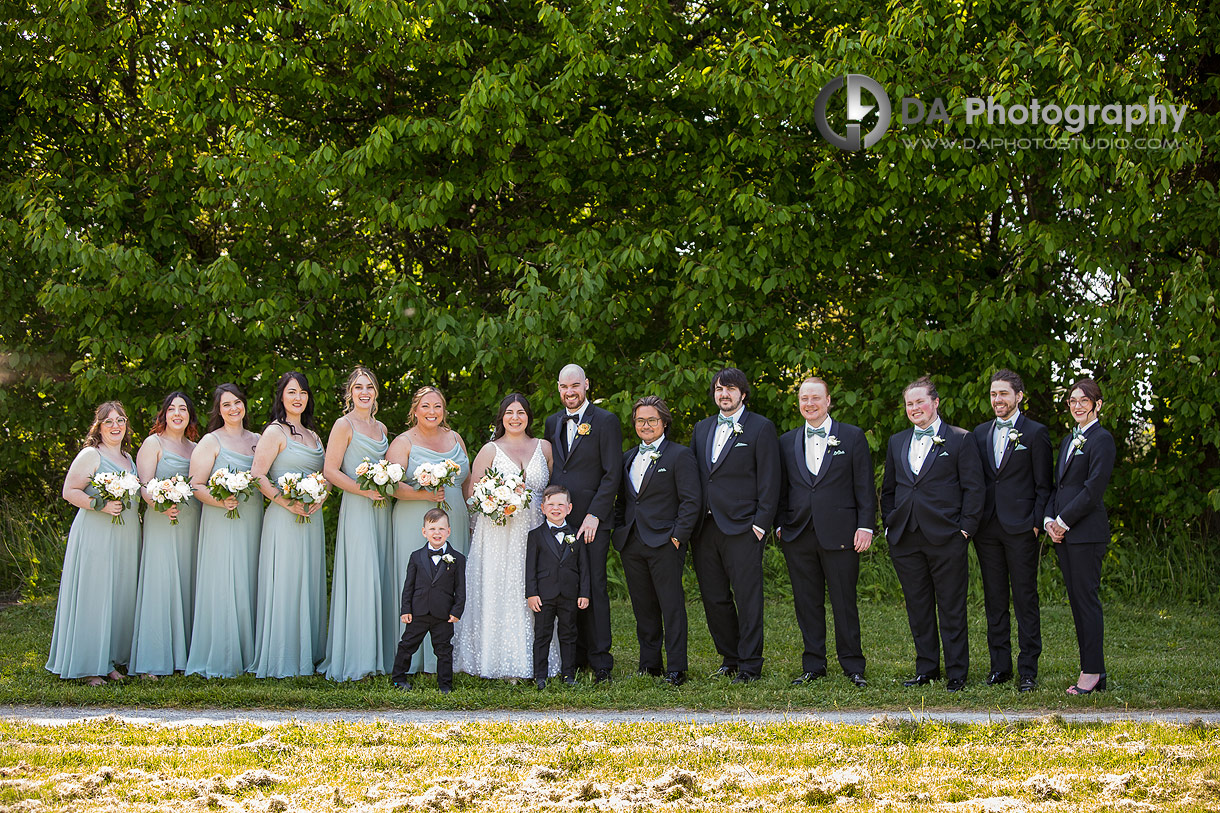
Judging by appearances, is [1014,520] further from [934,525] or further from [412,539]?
[412,539]

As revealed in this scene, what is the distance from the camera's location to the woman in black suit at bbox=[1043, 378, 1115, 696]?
6.89 m

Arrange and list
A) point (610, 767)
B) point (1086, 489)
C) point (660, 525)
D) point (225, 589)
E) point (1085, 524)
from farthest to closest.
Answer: point (225, 589) < point (660, 525) < point (1085, 524) < point (1086, 489) < point (610, 767)

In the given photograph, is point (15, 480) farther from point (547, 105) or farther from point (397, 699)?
point (397, 699)

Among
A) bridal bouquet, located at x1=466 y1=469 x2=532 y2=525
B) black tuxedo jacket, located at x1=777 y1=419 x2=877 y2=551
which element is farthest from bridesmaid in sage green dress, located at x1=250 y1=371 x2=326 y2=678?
black tuxedo jacket, located at x1=777 y1=419 x2=877 y2=551

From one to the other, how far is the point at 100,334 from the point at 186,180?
2.14 meters

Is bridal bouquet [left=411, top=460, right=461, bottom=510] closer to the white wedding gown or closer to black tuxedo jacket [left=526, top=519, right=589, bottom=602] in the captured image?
the white wedding gown

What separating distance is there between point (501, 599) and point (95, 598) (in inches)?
109

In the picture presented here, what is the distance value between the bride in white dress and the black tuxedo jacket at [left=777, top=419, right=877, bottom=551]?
1.71 m

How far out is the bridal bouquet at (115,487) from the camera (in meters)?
7.44

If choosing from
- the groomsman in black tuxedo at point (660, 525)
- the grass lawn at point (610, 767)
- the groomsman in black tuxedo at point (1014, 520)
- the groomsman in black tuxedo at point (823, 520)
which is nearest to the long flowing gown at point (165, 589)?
the grass lawn at point (610, 767)

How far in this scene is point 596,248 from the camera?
11266 mm

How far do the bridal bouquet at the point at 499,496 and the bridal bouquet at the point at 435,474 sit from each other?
21 centimetres

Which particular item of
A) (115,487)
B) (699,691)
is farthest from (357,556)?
(699,691)

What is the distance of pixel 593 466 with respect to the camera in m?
7.61
